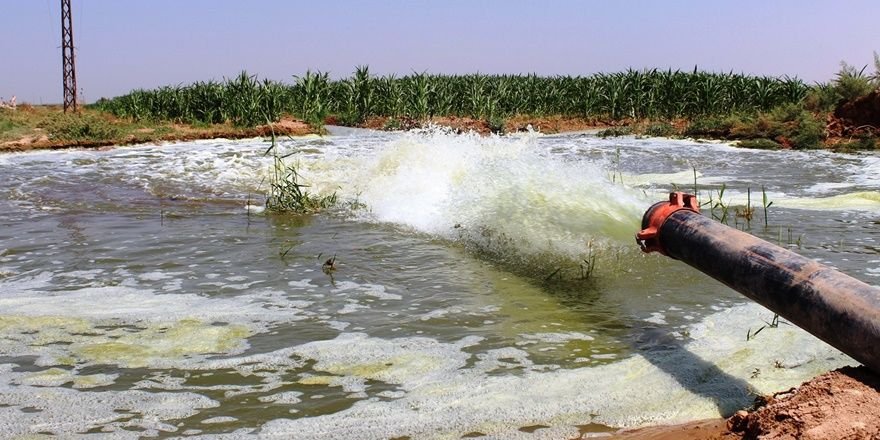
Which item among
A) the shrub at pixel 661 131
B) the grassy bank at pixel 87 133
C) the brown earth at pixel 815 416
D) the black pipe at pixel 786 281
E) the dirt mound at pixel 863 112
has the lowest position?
the brown earth at pixel 815 416

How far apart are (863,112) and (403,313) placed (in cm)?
1765

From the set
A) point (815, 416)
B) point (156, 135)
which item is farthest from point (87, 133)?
point (815, 416)

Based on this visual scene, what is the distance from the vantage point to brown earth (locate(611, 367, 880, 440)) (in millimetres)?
2576

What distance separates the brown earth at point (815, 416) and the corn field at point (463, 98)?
23.1 meters

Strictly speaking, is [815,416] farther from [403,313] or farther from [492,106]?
[492,106]

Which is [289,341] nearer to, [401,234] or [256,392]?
[256,392]

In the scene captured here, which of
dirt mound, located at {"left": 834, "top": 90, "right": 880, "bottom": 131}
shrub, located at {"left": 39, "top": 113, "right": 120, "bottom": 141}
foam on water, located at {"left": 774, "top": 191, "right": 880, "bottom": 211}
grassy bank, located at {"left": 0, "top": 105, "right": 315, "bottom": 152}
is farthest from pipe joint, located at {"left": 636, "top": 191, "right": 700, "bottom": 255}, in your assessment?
shrub, located at {"left": 39, "top": 113, "right": 120, "bottom": 141}

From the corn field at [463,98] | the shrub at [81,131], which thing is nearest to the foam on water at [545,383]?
the shrub at [81,131]

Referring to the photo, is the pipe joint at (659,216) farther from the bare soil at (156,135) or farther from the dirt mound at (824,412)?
the bare soil at (156,135)

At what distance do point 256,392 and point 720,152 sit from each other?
624 inches

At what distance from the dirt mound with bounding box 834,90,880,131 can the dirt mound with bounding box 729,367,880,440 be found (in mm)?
17507

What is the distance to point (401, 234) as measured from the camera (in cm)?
776

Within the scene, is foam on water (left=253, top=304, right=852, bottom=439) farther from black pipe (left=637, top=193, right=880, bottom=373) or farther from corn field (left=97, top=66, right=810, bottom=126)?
corn field (left=97, top=66, right=810, bottom=126)

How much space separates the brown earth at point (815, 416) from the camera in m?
2.58
